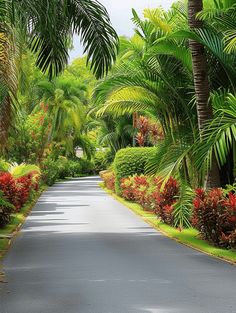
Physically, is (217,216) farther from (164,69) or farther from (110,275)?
(164,69)

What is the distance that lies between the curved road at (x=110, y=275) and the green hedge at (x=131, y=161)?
46.6 ft

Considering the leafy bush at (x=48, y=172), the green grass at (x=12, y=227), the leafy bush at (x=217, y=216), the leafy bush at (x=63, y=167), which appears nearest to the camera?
the leafy bush at (x=217, y=216)

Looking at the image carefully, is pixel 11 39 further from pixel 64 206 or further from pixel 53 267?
pixel 64 206

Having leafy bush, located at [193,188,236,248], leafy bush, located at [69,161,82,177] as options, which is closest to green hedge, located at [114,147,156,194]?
leafy bush, located at [193,188,236,248]

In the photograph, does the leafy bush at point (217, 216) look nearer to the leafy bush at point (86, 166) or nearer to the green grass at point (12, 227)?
the green grass at point (12, 227)

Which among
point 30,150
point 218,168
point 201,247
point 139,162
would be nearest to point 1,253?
point 201,247

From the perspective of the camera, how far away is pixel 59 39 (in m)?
15.2

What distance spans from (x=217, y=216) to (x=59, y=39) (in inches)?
224

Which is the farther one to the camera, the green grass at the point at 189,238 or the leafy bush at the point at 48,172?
the leafy bush at the point at 48,172

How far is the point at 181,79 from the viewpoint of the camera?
1789cm

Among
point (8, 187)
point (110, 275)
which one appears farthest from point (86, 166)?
point (110, 275)

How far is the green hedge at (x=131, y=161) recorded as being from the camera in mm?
32625

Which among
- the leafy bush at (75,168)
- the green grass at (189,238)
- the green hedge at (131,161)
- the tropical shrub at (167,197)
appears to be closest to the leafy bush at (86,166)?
the leafy bush at (75,168)

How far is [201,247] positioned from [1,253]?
14.4 feet
